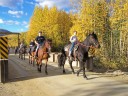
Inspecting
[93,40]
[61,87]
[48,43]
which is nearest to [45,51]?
[48,43]

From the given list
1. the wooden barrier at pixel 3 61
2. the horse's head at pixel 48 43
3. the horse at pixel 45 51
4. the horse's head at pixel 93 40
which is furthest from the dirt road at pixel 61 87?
the horse at pixel 45 51

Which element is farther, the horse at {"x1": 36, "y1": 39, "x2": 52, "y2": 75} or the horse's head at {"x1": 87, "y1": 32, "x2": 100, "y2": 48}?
the horse at {"x1": 36, "y1": 39, "x2": 52, "y2": 75}

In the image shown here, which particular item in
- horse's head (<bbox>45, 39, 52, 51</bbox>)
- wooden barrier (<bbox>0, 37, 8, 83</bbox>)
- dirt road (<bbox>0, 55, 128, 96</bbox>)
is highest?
horse's head (<bbox>45, 39, 52, 51</bbox>)

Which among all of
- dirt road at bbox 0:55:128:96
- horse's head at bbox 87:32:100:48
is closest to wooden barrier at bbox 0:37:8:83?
dirt road at bbox 0:55:128:96

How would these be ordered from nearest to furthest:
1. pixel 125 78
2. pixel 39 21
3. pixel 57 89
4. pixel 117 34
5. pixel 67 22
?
pixel 57 89
pixel 125 78
pixel 117 34
pixel 39 21
pixel 67 22

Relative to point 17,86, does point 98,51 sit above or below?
above

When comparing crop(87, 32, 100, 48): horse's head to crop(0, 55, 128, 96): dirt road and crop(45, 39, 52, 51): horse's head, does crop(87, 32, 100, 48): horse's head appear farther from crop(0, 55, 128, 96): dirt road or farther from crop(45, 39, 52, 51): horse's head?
crop(45, 39, 52, 51): horse's head

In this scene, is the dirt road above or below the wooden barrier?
below

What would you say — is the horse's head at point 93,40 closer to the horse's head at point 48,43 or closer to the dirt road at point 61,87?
the dirt road at point 61,87

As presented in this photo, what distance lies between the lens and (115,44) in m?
30.5

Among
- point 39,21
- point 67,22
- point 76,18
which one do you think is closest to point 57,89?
point 76,18

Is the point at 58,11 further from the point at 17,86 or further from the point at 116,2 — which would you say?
the point at 17,86

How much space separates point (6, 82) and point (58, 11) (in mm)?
46282

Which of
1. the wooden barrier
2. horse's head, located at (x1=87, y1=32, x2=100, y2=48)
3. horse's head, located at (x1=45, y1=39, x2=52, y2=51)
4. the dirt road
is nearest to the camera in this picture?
the dirt road
